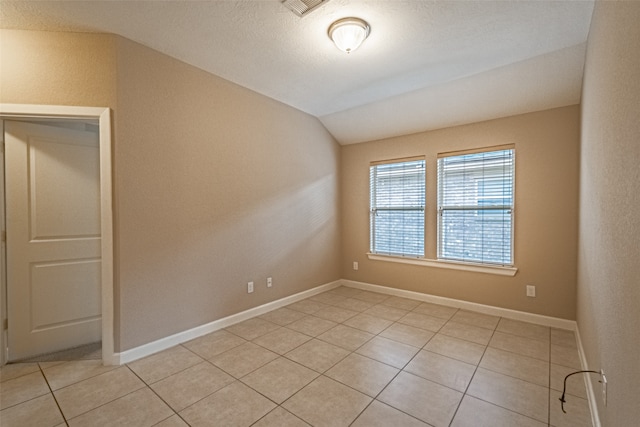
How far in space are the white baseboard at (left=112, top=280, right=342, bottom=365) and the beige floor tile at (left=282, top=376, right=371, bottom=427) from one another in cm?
139

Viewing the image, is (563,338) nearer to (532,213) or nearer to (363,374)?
(532,213)

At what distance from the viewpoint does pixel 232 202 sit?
10.3ft

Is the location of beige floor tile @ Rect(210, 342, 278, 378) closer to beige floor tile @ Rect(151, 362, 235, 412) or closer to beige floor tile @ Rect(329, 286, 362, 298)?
beige floor tile @ Rect(151, 362, 235, 412)

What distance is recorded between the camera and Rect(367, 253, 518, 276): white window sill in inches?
130

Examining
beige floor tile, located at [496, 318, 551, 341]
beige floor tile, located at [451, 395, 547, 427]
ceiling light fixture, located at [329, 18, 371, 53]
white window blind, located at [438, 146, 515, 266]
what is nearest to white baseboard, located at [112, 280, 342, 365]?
white window blind, located at [438, 146, 515, 266]

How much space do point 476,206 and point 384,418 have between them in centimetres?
273

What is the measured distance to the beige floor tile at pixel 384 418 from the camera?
1661 mm

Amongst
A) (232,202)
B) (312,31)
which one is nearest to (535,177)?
(312,31)

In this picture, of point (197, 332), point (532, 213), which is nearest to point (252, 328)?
point (197, 332)

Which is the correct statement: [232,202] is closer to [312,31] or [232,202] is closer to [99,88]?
[99,88]

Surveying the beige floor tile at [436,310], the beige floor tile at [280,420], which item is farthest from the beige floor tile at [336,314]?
the beige floor tile at [280,420]

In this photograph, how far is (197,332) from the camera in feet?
9.24

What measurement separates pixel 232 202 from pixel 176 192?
0.61 metres

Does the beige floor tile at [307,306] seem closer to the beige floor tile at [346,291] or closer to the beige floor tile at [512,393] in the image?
the beige floor tile at [346,291]
